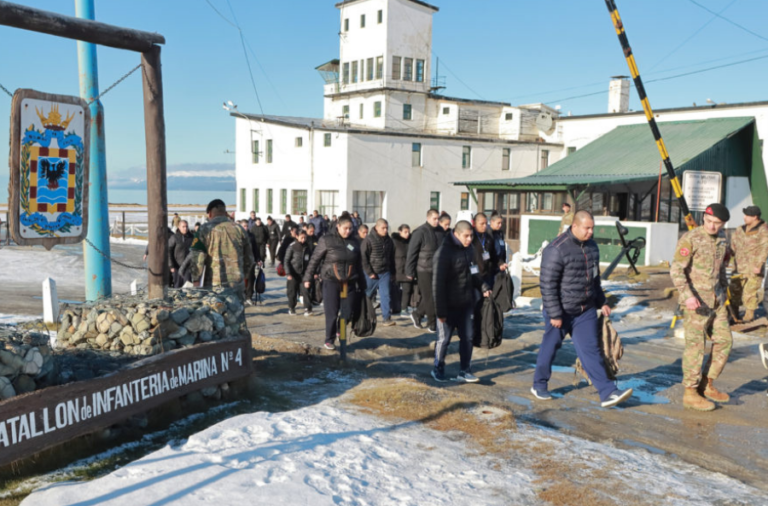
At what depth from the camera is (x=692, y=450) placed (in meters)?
5.70

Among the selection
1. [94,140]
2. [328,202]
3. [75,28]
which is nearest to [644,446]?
[75,28]

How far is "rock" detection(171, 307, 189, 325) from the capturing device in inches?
250

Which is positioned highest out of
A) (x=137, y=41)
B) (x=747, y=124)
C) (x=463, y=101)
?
(x=463, y=101)

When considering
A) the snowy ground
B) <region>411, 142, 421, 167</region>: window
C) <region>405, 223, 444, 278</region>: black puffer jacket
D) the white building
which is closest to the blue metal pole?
the snowy ground

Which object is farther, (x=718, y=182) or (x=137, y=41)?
(x=718, y=182)

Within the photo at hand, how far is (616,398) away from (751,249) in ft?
16.3

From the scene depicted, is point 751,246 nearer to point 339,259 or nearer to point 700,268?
point 700,268

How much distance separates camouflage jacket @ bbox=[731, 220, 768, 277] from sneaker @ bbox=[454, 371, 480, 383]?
4.94m

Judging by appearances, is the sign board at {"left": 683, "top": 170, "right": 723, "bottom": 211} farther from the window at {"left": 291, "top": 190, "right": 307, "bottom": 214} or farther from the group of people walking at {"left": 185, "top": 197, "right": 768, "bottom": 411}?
the window at {"left": 291, "top": 190, "right": 307, "bottom": 214}

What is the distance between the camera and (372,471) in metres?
4.90

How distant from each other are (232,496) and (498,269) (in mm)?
6821

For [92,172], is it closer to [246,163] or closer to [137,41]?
[137,41]

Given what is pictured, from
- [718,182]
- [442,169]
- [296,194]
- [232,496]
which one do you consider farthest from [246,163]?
[232,496]

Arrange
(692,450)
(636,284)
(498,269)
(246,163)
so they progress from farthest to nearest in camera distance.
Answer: (246,163)
(636,284)
(498,269)
(692,450)
